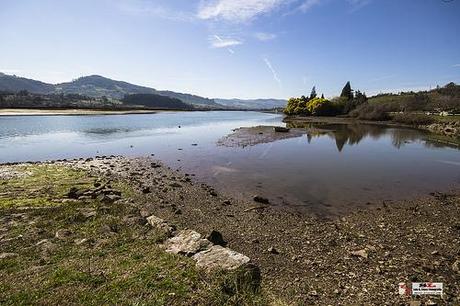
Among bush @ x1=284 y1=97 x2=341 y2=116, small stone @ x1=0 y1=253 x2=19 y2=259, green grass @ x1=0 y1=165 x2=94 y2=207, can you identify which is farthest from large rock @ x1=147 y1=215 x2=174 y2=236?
bush @ x1=284 y1=97 x2=341 y2=116

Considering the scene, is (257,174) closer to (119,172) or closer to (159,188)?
(159,188)

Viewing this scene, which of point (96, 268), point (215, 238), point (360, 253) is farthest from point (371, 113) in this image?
point (96, 268)

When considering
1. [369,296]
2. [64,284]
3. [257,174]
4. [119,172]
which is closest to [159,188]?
[119,172]

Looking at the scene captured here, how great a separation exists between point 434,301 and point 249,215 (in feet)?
36.4

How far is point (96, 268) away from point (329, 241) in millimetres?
11025

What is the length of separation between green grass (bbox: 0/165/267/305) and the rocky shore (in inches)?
77.6

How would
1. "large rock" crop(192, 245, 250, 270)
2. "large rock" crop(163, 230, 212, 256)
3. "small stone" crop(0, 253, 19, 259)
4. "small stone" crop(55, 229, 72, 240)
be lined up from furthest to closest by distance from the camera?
"small stone" crop(55, 229, 72, 240) → "large rock" crop(163, 230, 212, 256) → "small stone" crop(0, 253, 19, 259) → "large rock" crop(192, 245, 250, 270)

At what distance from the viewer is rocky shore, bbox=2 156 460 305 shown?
10906 millimetres

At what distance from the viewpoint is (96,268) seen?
36.3 ft

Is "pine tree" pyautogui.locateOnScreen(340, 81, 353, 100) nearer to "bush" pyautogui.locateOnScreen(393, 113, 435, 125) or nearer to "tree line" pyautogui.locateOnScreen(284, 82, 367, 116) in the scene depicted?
"tree line" pyautogui.locateOnScreen(284, 82, 367, 116)

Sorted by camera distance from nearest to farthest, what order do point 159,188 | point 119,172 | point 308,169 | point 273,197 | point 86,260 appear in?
point 86,260 → point 273,197 → point 159,188 → point 119,172 → point 308,169

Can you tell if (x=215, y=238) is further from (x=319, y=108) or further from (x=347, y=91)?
(x=347, y=91)

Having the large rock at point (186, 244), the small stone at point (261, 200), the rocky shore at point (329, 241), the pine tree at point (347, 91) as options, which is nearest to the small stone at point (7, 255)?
the rocky shore at point (329, 241)

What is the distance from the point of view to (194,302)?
9.21m
